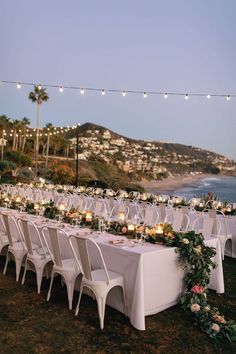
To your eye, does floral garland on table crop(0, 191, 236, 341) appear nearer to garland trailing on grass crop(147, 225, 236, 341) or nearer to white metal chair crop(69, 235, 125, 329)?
garland trailing on grass crop(147, 225, 236, 341)

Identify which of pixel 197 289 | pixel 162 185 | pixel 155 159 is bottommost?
pixel 162 185

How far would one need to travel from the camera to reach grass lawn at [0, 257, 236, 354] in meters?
3.25

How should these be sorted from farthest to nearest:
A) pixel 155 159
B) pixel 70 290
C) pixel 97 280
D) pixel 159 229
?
pixel 155 159 → pixel 159 229 → pixel 70 290 → pixel 97 280

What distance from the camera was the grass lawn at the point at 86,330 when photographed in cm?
325

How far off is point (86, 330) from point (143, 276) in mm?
814

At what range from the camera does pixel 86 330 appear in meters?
3.57

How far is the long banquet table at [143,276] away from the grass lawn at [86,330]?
124 mm

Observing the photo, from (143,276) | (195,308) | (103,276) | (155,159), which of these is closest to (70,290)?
(103,276)

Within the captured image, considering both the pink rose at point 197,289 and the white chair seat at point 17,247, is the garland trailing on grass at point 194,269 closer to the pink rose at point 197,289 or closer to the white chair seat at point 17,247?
the pink rose at point 197,289

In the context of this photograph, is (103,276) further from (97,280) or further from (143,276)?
(143,276)

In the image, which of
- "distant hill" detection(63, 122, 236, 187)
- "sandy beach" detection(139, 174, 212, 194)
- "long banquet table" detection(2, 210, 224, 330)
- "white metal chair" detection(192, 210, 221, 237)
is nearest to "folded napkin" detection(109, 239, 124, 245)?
"long banquet table" detection(2, 210, 224, 330)

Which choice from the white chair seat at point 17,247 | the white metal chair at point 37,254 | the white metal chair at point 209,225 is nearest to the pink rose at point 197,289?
the white metal chair at point 209,225

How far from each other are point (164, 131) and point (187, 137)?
5.09 metres

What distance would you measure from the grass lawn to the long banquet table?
12cm
